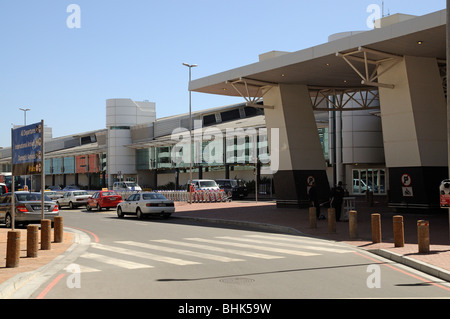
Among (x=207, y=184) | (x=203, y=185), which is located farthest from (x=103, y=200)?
(x=207, y=184)

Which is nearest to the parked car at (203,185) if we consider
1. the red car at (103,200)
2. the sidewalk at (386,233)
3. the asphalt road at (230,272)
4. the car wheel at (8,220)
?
the red car at (103,200)

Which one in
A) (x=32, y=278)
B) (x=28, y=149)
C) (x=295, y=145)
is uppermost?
(x=295, y=145)

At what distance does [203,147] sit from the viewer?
66.9 m

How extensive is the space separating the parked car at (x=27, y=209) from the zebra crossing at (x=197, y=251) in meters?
6.88

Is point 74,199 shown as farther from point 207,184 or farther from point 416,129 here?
point 416,129

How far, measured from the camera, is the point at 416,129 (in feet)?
82.1

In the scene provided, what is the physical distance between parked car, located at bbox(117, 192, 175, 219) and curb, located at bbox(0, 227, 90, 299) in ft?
41.2

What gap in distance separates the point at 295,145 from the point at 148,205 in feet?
31.7

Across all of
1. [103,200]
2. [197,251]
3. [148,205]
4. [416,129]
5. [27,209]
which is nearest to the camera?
[197,251]

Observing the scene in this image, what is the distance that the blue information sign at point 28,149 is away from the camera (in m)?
17.2

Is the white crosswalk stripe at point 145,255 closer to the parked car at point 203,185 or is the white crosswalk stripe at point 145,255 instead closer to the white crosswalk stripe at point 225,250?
the white crosswalk stripe at point 225,250

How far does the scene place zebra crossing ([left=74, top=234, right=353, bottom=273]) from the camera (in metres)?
12.7
